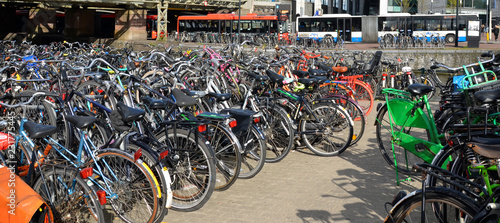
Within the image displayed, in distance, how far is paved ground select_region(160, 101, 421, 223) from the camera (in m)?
4.19

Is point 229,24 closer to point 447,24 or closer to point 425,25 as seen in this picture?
point 425,25

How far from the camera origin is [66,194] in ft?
11.0

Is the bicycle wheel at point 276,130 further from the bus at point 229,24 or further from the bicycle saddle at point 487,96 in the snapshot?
the bus at point 229,24

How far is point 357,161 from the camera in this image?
19.7 feet

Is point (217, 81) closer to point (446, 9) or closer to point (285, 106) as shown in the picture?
point (285, 106)

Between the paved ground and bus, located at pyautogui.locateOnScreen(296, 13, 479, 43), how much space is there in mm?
28537

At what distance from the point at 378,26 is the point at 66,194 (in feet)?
108

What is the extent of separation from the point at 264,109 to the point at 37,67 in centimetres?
361

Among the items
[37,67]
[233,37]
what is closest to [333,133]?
[37,67]

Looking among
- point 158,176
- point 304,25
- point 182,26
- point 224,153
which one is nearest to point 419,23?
point 304,25

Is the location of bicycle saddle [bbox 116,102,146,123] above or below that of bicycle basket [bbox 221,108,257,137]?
above

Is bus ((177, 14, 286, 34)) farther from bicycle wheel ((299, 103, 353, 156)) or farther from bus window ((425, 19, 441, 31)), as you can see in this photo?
bicycle wheel ((299, 103, 353, 156))

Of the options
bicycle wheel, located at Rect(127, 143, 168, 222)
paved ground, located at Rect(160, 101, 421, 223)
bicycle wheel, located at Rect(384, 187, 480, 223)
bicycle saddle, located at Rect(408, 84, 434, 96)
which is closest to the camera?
bicycle wheel, located at Rect(384, 187, 480, 223)

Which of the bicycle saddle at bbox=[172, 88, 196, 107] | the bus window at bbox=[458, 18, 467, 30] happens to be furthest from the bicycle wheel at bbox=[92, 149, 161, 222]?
the bus window at bbox=[458, 18, 467, 30]
